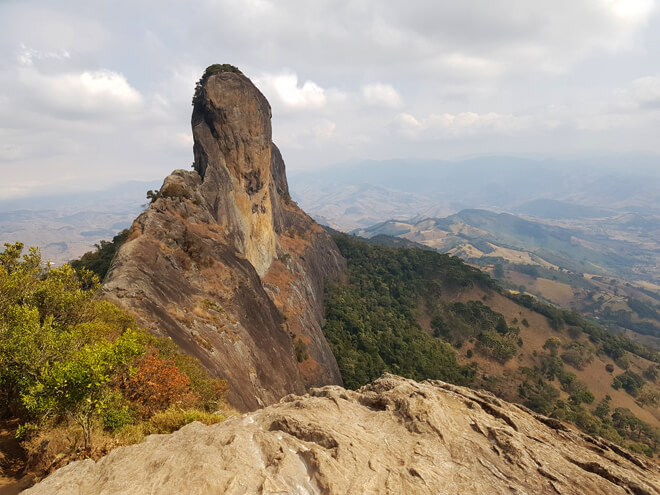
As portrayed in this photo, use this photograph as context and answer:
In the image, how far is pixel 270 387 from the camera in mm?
27297

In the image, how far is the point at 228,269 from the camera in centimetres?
3259

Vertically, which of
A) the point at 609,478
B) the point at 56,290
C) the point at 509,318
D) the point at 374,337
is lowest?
the point at 509,318

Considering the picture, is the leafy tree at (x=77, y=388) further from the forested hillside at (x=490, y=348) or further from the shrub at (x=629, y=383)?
the shrub at (x=629, y=383)

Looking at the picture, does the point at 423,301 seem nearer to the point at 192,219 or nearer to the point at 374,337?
the point at 374,337

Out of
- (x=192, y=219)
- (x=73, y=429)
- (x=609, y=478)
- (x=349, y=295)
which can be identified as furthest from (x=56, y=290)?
(x=349, y=295)

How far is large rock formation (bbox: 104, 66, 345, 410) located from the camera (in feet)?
72.1

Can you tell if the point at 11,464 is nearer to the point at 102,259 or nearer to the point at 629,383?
the point at 102,259

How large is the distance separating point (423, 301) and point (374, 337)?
1081 inches

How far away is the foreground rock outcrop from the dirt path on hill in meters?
1.74

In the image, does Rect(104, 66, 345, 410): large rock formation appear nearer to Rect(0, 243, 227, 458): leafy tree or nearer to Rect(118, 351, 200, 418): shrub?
Rect(0, 243, 227, 458): leafy tree

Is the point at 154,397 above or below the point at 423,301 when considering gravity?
above

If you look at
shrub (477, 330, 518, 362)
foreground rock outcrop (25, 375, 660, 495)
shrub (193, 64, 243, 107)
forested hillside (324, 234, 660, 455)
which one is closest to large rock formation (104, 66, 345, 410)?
shrub (193, 64, 243, 107)

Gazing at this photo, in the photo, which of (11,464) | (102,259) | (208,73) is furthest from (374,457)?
(208,73)

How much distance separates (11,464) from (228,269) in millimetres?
24074
